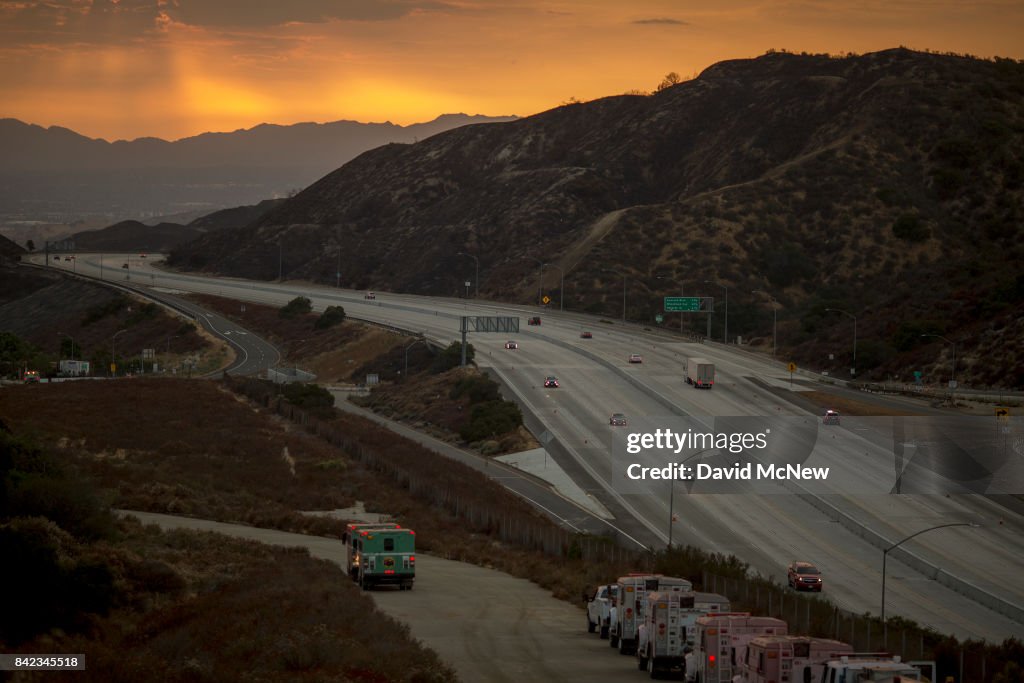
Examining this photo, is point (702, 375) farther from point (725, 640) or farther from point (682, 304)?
point (725, 640)

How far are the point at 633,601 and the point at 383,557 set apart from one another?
32.7 feet

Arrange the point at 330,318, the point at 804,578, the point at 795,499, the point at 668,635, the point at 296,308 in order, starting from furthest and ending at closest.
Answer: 1. the point at 296,308
2. the point at 330,318
3. the point at 795,499
4. the point at 804,578
5. the point at 668,635

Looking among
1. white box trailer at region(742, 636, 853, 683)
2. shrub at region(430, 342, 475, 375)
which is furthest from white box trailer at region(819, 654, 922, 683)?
shrub at region(430, 342, 475, 375)

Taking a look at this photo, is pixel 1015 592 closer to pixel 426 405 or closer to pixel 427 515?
pixel 427 515

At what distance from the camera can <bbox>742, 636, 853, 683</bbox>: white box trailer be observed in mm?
24875

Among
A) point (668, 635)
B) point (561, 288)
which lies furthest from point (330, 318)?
point (668, 635)

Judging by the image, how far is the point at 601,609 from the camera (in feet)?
121

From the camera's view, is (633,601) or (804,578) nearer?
(633,601)

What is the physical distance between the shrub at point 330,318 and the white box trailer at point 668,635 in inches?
5249

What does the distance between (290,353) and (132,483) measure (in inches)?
3688

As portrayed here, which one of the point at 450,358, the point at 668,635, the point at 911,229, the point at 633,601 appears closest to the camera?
the point at 668,635

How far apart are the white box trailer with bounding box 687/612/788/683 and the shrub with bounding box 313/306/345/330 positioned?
136180mm

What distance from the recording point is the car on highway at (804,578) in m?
59.9

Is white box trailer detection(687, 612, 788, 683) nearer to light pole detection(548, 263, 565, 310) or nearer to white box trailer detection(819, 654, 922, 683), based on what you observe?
white box trailer detection(819, 654, 922, 683)
